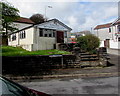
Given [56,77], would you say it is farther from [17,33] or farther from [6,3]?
[17,33]

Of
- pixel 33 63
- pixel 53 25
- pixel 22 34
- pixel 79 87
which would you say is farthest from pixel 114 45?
pixel 79 87

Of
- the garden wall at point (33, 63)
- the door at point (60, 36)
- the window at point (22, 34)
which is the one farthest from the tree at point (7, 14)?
the door at point (60, 36)

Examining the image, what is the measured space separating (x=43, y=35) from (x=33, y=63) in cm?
886

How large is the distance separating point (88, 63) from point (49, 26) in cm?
1031

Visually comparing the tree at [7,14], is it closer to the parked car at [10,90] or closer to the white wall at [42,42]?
the parked car at [10,90]

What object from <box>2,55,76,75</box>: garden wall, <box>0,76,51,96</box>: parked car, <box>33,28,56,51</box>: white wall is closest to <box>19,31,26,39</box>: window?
<box>33,28,56,51</box>: white wall

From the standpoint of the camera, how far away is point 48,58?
895cm

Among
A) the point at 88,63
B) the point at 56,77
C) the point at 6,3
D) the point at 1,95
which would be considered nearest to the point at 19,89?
the point at 1,95

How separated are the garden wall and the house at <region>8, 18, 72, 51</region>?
22.6 feet

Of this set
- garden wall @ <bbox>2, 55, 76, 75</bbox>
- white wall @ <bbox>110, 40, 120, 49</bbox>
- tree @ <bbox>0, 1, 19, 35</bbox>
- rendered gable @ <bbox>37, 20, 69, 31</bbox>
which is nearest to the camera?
tree @ <bbox>0, 1, 19, 35</bbox>

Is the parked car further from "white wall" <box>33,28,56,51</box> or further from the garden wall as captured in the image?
"white wall" <box>33,28,56,51</box>

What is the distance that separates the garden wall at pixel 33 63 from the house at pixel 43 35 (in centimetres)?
690

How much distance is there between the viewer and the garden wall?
27.1 feet

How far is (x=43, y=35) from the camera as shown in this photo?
1697cm
